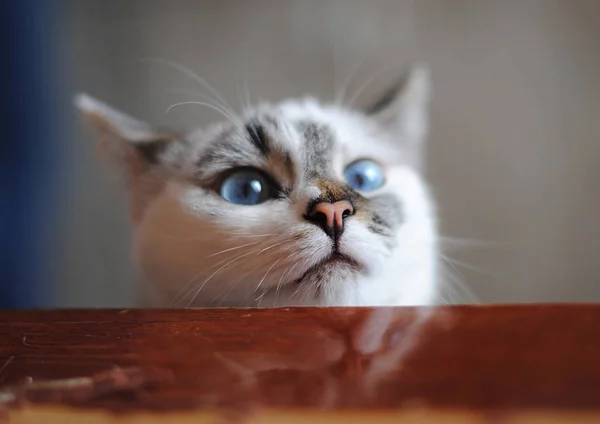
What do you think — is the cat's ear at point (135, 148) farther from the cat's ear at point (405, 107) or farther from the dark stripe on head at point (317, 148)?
the cat's ear at point (405, 107)

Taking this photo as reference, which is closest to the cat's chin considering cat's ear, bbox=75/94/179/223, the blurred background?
cat's ear, bbox=75/94/179/223

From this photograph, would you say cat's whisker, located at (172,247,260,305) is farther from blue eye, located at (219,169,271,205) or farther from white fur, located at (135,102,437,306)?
blue eye, located at (219,169,271,205)

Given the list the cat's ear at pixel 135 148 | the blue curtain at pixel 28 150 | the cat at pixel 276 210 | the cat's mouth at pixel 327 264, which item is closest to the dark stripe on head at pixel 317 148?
the cat at pixel 276 210

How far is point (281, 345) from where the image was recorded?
548 mm

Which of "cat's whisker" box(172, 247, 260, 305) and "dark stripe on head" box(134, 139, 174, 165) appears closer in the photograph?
"cat's whisker" box(172, 247, 260, 305)

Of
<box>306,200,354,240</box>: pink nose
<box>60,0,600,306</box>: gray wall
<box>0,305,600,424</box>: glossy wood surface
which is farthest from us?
<box>60,0,600,306</box>: gray wall

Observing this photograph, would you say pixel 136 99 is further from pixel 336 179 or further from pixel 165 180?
pixel 336 179

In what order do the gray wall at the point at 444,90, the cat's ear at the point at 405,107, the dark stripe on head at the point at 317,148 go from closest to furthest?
the dark stripe on head at the point at 317,148, the cat's ear at the point at 405,107, the gray wall at the point at 444,90

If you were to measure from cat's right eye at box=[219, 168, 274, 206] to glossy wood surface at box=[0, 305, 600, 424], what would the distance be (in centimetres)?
23

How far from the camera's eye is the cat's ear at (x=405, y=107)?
3.48 ft

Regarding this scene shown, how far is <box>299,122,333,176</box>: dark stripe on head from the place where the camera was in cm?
81

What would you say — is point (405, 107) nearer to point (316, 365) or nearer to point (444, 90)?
point (444, 90)

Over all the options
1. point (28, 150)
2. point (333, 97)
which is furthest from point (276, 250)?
point (28, 150)

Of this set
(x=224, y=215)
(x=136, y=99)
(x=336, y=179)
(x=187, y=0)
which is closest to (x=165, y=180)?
(x=224, y=215)
